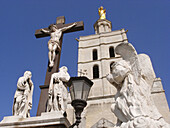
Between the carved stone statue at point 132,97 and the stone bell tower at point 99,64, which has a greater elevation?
the stone bell tower at point 99,64

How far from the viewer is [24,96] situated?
13.2ft

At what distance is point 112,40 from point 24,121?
20450 millimetres

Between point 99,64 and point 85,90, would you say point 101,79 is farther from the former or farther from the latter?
point 85,90

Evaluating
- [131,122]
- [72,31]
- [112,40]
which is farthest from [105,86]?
[131,122]

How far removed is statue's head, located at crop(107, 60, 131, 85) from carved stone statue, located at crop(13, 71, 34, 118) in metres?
2.34

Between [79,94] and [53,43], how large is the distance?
3.00m

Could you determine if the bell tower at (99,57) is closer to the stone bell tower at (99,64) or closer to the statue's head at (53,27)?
the stone bell tower at (99,64)

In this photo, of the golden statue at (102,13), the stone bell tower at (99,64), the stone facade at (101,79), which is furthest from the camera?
the golden statue at (102,13)

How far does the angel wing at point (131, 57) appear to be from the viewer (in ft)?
8.45

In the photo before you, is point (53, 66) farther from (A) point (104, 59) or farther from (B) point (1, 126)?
(A) point (104, 59)

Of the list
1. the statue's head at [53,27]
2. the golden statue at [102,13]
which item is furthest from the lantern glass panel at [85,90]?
the golden statue at [102,13]

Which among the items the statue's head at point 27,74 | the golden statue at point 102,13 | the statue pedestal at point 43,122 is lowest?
the statue pedestal at point 43,122

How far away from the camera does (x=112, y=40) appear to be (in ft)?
75.0

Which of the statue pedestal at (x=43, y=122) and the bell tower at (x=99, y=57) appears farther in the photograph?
the bell tower at (x=99, y=57)
